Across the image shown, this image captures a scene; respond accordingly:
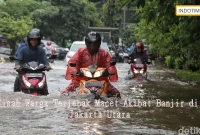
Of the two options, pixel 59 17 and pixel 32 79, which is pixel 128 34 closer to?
pixel 59 17

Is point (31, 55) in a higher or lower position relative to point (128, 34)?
higher

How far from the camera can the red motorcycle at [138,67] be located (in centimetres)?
1739

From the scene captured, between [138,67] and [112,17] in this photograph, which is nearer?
[138,67]

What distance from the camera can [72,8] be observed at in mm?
47219

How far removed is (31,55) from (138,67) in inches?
295

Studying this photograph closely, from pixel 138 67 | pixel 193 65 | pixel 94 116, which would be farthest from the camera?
pixel 193 65

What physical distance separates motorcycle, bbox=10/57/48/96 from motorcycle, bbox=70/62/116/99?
0.77m

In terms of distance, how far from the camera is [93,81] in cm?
990

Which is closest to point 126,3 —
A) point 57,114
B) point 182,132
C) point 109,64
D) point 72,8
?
point 109,64

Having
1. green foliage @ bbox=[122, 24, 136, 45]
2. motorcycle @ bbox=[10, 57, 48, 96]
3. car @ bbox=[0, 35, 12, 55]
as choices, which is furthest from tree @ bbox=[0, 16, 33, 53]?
motorcycle @ bbox=[10, 57, 48, 96]

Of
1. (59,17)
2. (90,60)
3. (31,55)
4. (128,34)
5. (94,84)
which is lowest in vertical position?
(128,34)

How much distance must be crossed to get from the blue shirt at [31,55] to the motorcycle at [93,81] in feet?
2.97

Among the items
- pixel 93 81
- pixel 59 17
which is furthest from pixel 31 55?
pixel 59 17

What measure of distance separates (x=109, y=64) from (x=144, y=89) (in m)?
4.07
